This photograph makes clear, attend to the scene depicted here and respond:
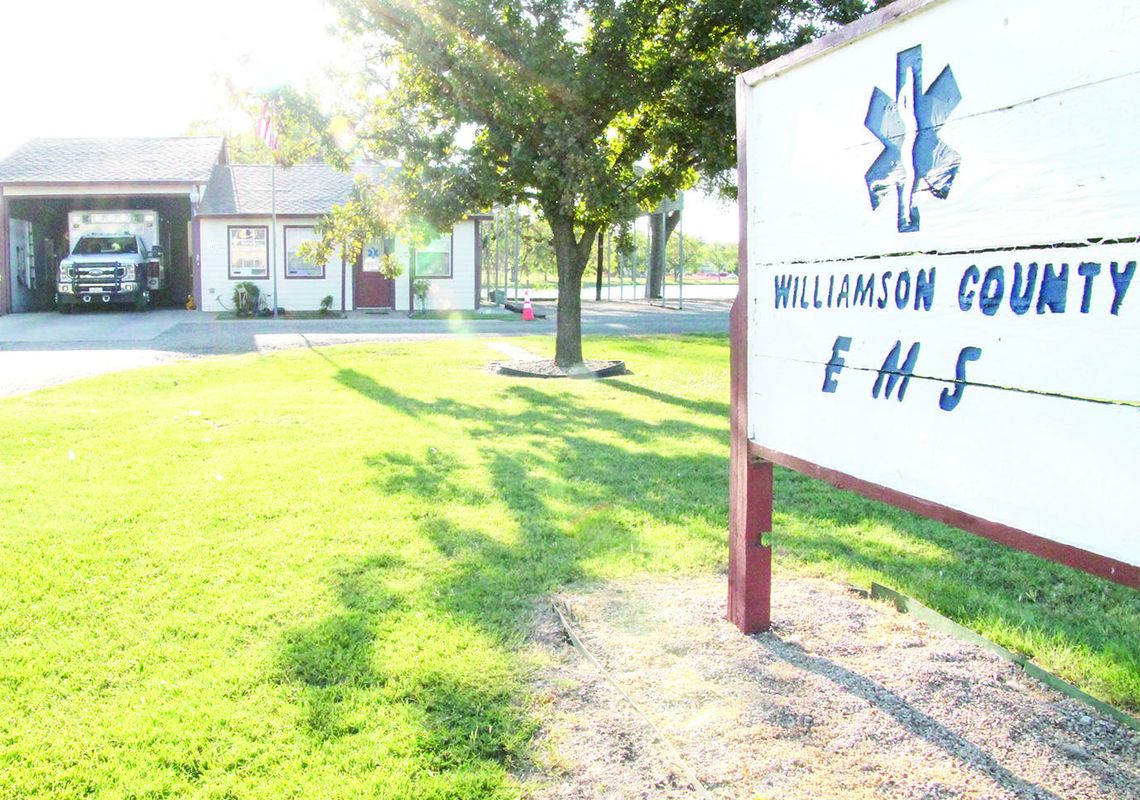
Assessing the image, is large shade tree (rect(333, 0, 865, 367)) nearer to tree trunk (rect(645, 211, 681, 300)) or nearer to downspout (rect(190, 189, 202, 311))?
downspout (rect(190, 189, 202, 311))

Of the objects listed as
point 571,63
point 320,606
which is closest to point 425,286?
point 571,63

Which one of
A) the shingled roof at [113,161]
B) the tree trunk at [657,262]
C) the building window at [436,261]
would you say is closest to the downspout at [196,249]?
the shingled roof at [113,161]

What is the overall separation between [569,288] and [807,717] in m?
11.1

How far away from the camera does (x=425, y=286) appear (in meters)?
28.9

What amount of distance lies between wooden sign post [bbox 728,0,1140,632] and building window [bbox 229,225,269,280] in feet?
89.2

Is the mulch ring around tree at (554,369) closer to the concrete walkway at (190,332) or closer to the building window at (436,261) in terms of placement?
the concrete walkway at (190,332)

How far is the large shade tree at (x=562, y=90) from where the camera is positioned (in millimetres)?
11398

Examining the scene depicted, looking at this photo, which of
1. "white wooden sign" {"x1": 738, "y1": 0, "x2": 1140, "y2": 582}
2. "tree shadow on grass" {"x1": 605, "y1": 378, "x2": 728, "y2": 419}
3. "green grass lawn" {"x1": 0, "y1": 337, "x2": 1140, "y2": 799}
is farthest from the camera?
"tree shadow on grass" {"x1": 605, "y1": 378, "x2": 728, "y2": 419}

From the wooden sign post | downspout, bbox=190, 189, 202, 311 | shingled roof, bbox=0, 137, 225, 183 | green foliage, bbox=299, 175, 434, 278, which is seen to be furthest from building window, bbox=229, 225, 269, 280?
the wooden sign post

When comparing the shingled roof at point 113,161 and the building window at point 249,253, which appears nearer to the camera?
the shingled roof at point 113,161

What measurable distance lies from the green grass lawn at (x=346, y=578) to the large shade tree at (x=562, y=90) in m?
4.14

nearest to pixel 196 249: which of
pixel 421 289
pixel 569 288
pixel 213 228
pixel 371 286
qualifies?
pixel 213 228

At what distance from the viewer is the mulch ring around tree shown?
13.4 metres

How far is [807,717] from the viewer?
126 inches
